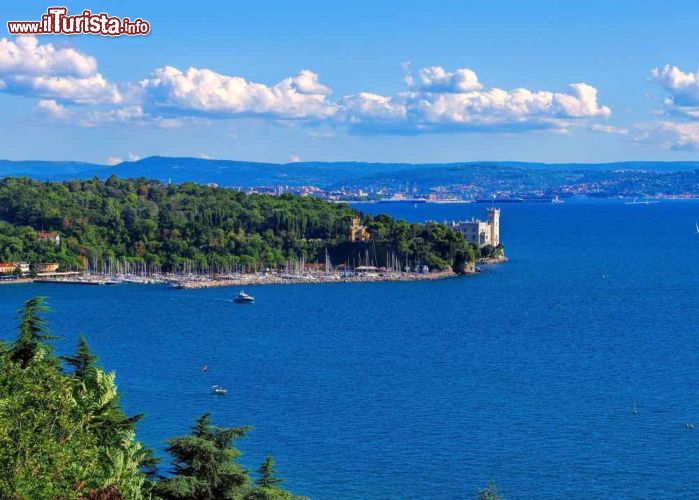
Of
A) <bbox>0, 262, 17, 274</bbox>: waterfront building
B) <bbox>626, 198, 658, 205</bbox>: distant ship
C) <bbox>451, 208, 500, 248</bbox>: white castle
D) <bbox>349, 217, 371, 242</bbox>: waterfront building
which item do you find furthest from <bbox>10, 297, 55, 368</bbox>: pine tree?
<bbox>626, 198, 658, 205</bbox>: distant ship

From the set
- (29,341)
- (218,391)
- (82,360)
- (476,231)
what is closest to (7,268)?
(476,231)

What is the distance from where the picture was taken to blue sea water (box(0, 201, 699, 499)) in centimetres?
2006

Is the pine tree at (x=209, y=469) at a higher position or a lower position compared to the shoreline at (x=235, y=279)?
higher

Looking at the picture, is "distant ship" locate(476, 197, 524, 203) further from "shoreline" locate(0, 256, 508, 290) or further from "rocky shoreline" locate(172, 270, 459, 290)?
"shoreline" locate(0, 256, 508, 290)

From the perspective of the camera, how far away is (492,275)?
57469 mm

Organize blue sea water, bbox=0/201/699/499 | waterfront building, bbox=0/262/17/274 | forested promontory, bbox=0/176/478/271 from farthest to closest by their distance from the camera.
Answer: forested promontory, bbox=0/176/478/271, waterfront building, bbox=0/262/17/274, blue sea water, bbox=0/201/699/499

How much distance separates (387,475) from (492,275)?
3848 cm

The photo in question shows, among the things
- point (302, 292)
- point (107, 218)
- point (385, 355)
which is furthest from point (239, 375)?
point (107, 218)

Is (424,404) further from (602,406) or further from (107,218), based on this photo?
(107,218)

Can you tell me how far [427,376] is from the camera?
28734mm

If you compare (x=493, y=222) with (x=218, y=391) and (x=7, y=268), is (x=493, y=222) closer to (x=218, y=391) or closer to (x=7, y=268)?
(x=7, y=268)

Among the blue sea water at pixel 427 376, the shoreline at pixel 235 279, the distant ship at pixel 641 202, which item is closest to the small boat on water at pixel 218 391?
the blue sea water at pixel 427 376

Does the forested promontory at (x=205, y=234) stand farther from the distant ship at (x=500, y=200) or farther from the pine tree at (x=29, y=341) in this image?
the distant ship at (x=500, y=200)

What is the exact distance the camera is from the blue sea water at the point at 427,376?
20.1 m
